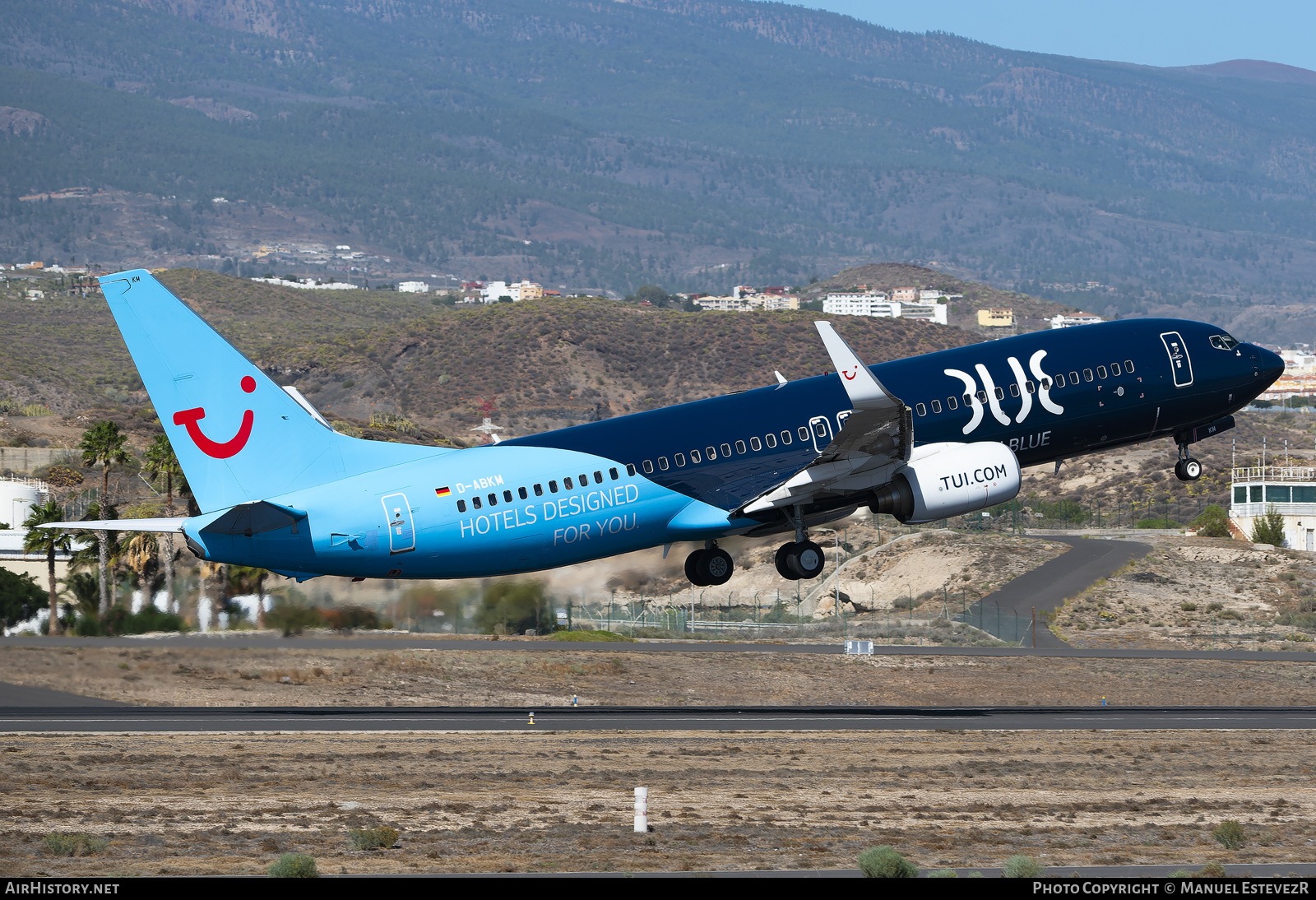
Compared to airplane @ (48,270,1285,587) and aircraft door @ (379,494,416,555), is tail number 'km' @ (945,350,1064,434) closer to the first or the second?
airplane @ (48,270,1285,587)

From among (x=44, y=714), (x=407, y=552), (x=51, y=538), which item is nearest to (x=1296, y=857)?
(x=407, y=552)

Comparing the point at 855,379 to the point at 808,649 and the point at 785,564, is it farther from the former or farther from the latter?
the point at 808,649

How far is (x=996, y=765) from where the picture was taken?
47.6 meters

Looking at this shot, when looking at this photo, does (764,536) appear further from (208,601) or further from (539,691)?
(539,691)

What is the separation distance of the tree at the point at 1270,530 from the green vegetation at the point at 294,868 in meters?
99.8

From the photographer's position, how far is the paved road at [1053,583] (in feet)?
301

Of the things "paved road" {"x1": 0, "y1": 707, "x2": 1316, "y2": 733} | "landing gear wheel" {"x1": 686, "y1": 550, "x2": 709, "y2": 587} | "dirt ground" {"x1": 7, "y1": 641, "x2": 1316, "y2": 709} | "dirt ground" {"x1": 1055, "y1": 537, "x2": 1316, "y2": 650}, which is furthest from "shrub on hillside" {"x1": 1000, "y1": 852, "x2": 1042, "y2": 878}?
"dirt ground" {"x1": 1055, "y1": 537, "x2": 1316, "y2": 650}

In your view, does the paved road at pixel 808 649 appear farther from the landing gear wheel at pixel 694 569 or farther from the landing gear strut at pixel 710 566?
the landing gear strut at pixel 710 566

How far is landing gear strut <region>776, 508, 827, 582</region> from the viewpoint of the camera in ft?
144

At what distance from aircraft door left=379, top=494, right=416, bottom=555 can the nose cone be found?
29.5 meters

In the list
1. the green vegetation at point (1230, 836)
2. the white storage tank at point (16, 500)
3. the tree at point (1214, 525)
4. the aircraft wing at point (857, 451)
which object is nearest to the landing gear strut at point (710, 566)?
the aircraft wing at point (857, 451)

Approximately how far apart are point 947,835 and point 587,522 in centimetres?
1208

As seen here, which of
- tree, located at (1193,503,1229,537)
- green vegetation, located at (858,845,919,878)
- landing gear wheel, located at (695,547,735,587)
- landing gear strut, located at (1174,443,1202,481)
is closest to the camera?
green vegetation, located at (858,845,919,878)
